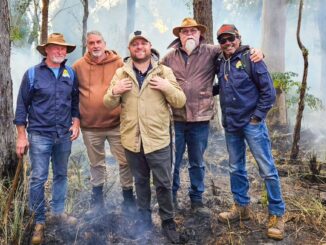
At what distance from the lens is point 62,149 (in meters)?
4.09

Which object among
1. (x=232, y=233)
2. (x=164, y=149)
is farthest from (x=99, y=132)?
(x=232, y=233)

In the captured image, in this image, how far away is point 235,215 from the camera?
171 inches

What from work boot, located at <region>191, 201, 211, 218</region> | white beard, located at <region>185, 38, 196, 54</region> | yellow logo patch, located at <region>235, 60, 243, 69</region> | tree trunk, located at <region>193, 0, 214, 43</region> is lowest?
work boot, located at <region>191, 201, 211, 218</region>

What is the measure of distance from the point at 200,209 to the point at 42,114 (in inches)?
90.1

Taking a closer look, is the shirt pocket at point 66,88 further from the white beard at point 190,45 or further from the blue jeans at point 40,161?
the white beard at point 190,45

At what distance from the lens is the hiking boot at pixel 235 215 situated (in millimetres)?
4340

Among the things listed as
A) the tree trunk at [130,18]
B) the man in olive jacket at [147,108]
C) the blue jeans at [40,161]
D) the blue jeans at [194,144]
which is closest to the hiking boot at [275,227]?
the blue jeans at [194,144]

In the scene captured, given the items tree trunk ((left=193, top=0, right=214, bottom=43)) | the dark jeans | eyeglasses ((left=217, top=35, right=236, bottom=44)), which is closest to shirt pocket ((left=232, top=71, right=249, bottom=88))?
eyeglasses ((left=217, top=35, right=236, bottom=44))

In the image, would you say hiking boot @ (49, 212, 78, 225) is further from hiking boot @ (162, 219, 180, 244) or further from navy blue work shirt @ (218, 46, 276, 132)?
navy blue work shirt @ (218, 46, 276, 132)

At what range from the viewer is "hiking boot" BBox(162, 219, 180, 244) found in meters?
3.88

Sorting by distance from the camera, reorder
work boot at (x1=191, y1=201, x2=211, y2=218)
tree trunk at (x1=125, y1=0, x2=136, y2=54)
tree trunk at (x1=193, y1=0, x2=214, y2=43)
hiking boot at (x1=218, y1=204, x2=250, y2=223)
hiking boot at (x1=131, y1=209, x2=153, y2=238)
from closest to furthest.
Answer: hiking boot at (x1=131, y1=209, x2=153, y2=238) → hiking boot at (x1=218, y1=204, x2=250, y2=223) → work boot at (x1=191, y1=201, x2=211, y2=218) → tree trunk at (x1=193, y1=0, x2=214, y2=43) → tree trunk at (x1=125, y1=0, x2=136, y2=54)

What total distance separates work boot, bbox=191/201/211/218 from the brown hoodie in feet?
4.94

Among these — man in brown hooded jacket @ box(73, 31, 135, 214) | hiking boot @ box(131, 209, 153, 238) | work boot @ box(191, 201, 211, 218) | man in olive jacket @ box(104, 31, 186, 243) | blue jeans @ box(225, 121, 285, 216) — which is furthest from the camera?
work boot @ box(191, 201, 211, 218)

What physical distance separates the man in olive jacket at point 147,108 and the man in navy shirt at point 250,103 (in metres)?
0.61
